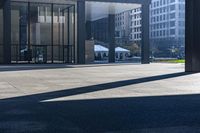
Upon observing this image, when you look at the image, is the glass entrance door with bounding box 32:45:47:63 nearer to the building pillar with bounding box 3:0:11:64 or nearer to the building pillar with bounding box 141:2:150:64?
the building pillar with bounding box 3:0:11:64

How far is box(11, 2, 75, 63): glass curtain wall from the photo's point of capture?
48375mm

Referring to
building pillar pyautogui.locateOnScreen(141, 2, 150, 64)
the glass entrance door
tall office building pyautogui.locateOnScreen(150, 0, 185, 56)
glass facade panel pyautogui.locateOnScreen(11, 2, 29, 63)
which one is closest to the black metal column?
the glass entrance door

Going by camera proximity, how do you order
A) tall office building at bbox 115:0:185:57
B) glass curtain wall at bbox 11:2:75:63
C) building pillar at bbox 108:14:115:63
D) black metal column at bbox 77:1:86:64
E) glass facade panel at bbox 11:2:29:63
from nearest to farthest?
black metal column at bbox 77:1:86:64
glass facade panel at bbox 11:2:29:63
glass curtain wall at bbox 11:2:75:63
building pillar at bbox 108:14:115:63
tall office building at bbox 115:0:185:57

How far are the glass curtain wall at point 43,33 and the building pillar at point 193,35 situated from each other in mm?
23513

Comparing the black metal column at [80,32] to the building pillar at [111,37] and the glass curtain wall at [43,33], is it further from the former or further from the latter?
the building pillar at [111,37]

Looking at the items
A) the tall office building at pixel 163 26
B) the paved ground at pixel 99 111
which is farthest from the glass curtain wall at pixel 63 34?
the tall office building at pixel 163 26

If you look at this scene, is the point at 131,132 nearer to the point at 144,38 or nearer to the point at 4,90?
the point at 4,90

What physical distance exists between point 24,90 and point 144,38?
36114mm

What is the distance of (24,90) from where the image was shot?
15609 mm

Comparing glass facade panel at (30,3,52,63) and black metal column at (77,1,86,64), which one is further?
glass facade panel at (30,3,52,63)

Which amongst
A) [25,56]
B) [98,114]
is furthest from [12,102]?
[25,56]

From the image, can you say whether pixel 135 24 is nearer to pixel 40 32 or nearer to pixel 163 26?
pixel 163 26

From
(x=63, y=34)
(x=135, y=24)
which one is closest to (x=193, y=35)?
(x=63, y=34)

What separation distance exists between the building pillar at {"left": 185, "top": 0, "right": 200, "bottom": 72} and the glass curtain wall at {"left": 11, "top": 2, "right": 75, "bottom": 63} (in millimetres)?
23513
